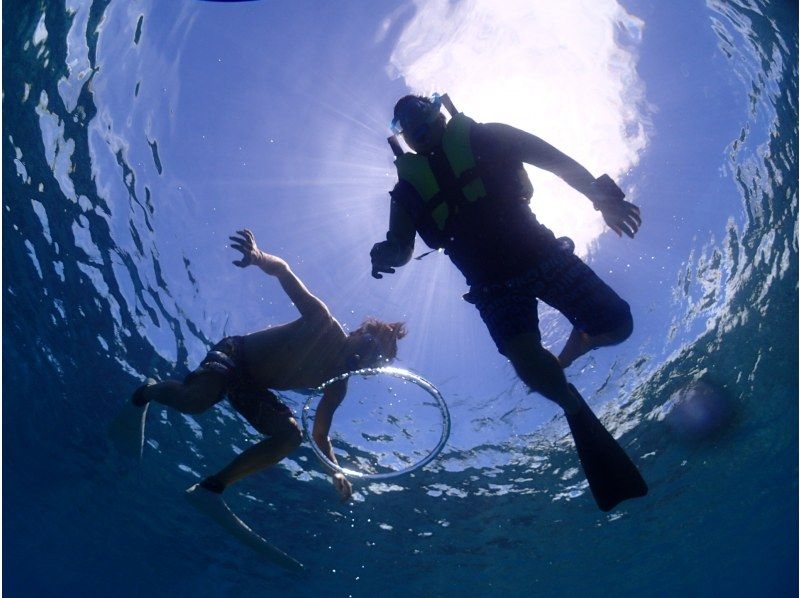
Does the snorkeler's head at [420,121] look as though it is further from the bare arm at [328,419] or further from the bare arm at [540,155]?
the bare arm at [328,419]

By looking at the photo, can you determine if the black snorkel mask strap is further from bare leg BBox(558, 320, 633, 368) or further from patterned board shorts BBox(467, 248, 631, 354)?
bare leg BBox(558, 320, 633, 368)

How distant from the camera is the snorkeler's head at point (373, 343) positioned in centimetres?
552

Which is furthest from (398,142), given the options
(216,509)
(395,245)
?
(216,509)

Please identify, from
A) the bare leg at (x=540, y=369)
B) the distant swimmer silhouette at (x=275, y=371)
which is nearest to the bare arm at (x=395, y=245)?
the bare leg at (x=540, y=369)

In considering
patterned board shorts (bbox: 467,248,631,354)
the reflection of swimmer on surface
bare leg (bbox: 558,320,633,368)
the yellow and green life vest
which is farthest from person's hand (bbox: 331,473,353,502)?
the yellow and green life vest

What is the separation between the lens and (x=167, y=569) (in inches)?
1262

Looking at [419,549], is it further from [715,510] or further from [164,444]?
[715,510]

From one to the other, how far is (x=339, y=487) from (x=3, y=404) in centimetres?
2189

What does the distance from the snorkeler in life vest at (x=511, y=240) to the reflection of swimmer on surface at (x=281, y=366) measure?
1924 millimetres

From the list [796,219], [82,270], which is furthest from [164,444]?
[796,219]

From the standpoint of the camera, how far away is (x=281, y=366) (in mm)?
6000

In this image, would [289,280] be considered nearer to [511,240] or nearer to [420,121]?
[420,121]

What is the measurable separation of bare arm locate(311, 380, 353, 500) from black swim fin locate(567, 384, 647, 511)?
3.16 metres

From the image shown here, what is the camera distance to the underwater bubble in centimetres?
1506
